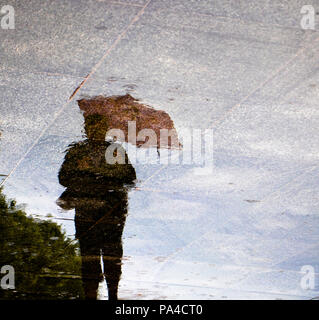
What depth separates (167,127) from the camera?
429 cm

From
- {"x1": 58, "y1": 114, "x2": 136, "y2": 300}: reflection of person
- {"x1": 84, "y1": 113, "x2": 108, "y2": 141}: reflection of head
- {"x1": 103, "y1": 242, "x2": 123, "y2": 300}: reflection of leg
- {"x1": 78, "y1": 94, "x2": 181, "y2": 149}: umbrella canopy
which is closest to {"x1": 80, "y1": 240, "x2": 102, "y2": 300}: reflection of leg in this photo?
{"x1": 58, "y1": 114, "x2": 136, "y2": 300}: reflection of person

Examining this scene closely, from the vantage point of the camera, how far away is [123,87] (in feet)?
12.6

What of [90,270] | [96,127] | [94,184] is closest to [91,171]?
[94,184]

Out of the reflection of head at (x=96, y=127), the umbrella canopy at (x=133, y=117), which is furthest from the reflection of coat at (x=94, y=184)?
the umbrella canopy at (x=133, y=117)

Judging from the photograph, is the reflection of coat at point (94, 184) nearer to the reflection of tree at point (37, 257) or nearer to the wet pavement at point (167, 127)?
the wet pavement at point (167, 127)

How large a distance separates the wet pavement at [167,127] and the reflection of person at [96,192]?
24 millimetres

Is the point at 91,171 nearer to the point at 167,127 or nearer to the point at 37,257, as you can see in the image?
the point at 167,127

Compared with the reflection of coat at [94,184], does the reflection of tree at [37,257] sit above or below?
below

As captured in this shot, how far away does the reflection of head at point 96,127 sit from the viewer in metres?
4.19

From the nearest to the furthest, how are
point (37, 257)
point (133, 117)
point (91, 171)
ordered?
point (133, 117), point (91, 171), point (37, 257)

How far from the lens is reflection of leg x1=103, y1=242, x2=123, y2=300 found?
7152mm

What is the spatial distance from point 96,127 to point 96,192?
135cm

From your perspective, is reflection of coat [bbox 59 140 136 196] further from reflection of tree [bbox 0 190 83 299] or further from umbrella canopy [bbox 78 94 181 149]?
reflection of tree [bbox 0 190 83 299]

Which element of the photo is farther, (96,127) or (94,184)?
(94,184)
